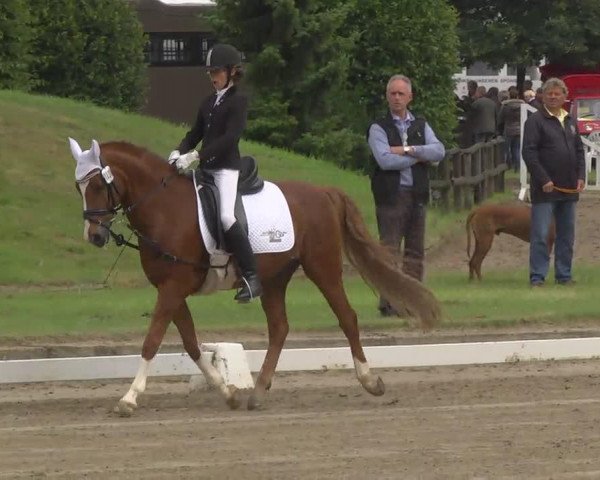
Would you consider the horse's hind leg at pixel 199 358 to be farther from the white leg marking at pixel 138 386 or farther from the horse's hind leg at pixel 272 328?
the white leg marking at pixel 138 386

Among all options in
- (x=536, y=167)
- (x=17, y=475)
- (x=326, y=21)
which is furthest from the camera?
(x=326, y=21)

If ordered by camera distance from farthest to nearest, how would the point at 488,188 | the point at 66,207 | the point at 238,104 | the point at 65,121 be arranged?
the point at 488,188, the point at 65,121, the point at 66,207, the point at 238,104

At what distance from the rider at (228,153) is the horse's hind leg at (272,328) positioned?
43 centimetres

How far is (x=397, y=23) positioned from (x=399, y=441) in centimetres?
2086

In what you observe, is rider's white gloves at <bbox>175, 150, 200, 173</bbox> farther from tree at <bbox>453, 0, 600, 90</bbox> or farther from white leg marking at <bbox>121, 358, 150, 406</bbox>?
tree at <bbox>453, 0, 600, 90</bbox>

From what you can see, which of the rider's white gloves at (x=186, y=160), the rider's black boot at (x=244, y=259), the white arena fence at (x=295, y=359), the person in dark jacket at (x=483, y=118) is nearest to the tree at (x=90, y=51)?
the person in dark jacket at (x=483, y=118)

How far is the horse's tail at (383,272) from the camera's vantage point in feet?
35.2

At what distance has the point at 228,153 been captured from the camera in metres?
9.85

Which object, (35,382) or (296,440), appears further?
(35,382)

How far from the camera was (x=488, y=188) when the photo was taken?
2748cm

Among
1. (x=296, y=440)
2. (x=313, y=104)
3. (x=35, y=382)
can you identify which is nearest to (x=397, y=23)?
(x=313, y=104)

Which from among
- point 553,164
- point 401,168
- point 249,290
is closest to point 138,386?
point 249,290

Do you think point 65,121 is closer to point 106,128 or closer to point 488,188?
point 106,128

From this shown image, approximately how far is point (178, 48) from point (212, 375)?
84.9 ft
